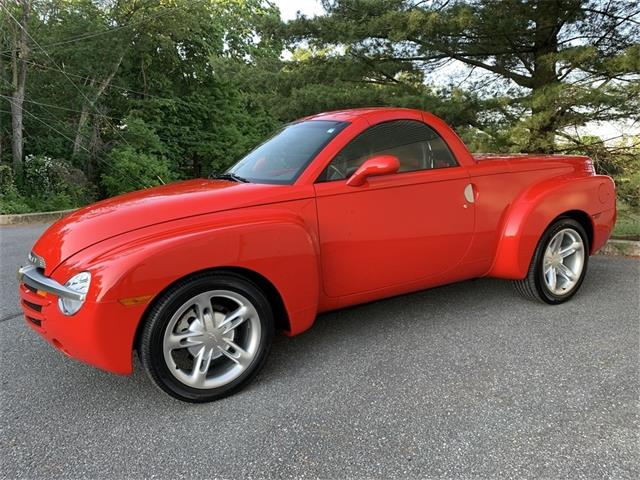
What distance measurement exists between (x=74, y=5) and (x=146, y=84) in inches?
181

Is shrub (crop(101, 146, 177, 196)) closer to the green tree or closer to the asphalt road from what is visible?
the green tree

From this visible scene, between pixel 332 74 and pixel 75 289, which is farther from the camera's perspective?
pixel 332 74

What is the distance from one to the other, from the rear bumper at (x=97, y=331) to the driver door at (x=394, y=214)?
119 cm

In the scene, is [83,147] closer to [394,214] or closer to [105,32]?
[105,32]

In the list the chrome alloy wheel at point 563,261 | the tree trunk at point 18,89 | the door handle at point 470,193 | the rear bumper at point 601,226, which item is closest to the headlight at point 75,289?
the door handle at point 470,193

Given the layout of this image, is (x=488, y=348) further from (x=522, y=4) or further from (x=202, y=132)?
(x=202, y=132)

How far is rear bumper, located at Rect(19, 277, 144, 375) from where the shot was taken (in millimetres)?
2379

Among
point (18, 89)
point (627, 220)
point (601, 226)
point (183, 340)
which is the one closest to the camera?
point (183, 340)

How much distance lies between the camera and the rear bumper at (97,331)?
7.80 ft

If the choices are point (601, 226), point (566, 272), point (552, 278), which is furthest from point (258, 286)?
point (601, 226)

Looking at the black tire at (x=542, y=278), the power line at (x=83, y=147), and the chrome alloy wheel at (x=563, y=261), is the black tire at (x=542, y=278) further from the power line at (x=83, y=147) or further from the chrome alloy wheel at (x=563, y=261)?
the power line at (x=83, y=147)

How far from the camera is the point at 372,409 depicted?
101 inches

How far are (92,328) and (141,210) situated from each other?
2.33ft

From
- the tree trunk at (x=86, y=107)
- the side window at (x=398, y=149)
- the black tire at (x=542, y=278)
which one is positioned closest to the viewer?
the side window at (x=398, y=149)
